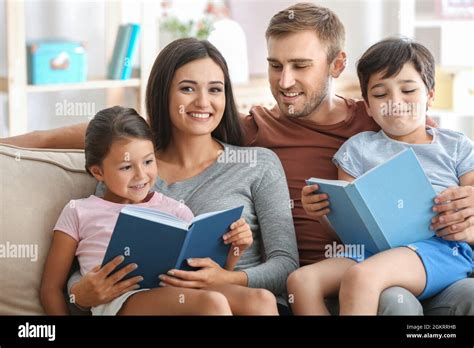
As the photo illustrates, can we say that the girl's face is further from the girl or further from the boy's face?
the boy's face

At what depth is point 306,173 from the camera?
7.66 feet

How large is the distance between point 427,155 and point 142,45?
7.40ft

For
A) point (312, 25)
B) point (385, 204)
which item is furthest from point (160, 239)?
point (312, 25)

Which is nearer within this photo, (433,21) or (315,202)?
(315,202)

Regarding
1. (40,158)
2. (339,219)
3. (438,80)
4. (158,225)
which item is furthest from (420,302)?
(438,80)

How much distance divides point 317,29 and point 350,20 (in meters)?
2.68

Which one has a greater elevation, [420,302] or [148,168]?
[148,168]

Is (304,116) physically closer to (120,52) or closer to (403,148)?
(403,148)

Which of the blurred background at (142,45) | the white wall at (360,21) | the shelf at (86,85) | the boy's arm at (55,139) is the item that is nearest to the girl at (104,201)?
the boy's arm at (55,139)

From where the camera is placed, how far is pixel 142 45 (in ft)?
13.7

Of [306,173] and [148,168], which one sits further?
[306,173]

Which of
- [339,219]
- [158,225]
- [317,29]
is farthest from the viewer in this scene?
[317,29]

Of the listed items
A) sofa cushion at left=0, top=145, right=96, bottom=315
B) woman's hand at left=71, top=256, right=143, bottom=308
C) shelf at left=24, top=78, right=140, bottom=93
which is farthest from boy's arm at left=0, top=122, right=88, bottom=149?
shelf at left=24, top=78, right=140, bottom=93
